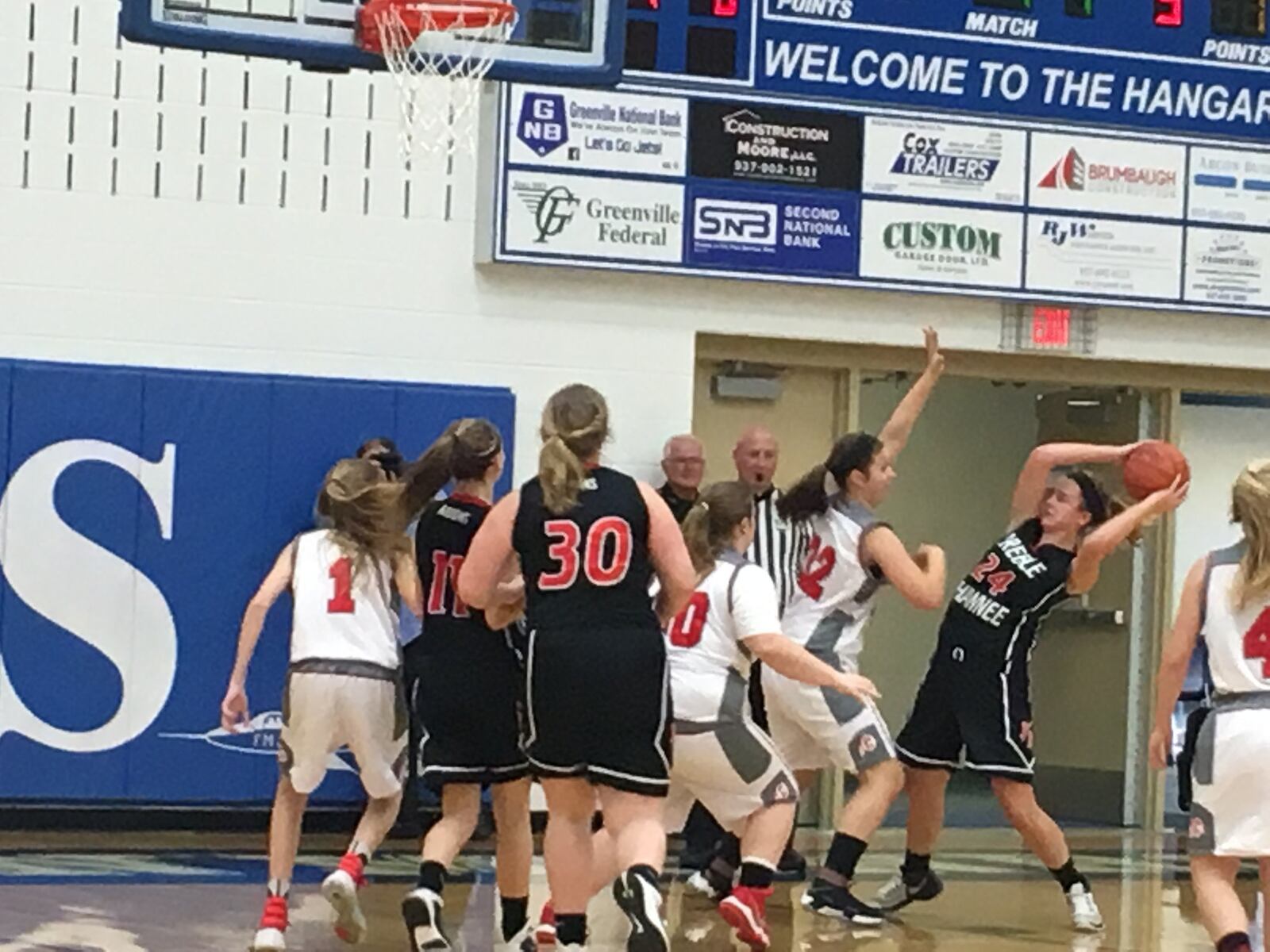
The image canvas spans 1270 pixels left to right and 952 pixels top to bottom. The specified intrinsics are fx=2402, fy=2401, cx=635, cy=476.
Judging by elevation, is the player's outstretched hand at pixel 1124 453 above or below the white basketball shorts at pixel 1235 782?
above

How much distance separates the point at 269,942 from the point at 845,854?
8.14 feet

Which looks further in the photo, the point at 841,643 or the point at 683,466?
the point at 683,466

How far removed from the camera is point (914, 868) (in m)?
9.47

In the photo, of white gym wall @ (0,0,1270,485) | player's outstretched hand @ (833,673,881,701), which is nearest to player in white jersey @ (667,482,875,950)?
player's outstretched hand @ (833,673,881,701)

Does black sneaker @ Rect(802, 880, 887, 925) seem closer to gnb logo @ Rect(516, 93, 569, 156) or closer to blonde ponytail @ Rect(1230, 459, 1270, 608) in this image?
blonde ponytail @ Rect(1230, 459, 1270, 608)

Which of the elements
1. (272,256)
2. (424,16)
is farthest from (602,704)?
(272,256)

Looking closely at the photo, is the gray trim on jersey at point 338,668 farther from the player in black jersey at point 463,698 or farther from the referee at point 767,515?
the referee at point 767,515

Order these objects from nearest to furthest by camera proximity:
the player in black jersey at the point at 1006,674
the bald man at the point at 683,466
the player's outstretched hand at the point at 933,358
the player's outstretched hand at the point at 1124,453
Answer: the player's outstretched hand at the point at 1124,453
the player in black jersey at the point at 1006,674
the player's outstretched hand at the point at 933,358
the bald man at the point at 683,466

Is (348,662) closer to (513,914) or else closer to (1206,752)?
(513,914)

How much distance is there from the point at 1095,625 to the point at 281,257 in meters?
5.27

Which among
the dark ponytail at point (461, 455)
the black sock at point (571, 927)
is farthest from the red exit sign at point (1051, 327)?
the black sock at point (571, 927)

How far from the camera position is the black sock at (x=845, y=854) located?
9.19 metres

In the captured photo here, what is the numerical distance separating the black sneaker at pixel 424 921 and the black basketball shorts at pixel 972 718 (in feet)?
8.19

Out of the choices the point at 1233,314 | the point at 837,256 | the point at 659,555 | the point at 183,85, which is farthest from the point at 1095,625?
the point at 659,555
